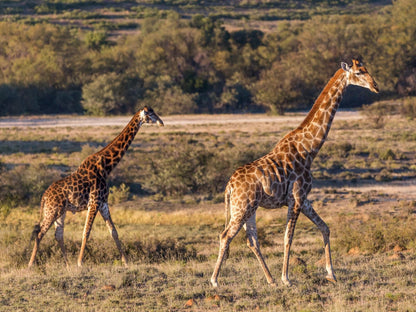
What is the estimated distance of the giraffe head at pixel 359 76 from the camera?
1109 cm

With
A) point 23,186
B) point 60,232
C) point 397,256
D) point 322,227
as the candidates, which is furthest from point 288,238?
point 23,186

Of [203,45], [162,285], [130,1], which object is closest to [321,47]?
[203,45]

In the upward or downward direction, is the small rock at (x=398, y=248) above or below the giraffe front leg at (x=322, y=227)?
below

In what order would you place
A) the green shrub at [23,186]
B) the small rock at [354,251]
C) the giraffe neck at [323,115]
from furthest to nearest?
the green shrub at [23,186] → the small rock at [354,251] → the giraffe neck at [323,115]

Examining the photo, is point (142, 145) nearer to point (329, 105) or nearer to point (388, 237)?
point (388, 237)

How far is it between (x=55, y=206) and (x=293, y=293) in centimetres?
482

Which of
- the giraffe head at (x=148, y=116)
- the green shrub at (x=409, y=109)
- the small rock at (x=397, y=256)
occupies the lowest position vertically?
the green shrub at (x=409, y=109)

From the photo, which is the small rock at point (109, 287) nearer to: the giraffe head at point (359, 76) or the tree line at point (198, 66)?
the giraffe head at point (359, 76)

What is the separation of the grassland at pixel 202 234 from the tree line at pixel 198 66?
41.7 ft

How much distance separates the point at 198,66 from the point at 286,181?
179 feet

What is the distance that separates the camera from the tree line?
5375cm

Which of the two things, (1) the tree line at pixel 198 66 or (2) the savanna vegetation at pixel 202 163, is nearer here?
(2) the savanna vegetation at pixel 202 163

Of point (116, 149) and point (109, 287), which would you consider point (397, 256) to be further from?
point (116, 149)

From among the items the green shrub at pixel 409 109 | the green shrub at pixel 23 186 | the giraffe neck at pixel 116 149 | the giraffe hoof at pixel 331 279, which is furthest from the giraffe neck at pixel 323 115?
the green shrub at pixel 409 109
